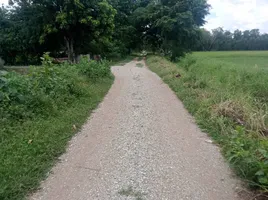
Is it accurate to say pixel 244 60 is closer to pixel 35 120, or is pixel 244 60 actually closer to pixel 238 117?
pixel 238 117

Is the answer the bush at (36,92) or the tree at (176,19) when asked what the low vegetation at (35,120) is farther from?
the tree at (176,19)

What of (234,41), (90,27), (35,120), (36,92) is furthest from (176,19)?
(234,41)

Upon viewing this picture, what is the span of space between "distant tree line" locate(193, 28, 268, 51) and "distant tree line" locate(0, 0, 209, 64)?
35.6 m

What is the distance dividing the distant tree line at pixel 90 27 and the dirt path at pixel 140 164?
1170cm

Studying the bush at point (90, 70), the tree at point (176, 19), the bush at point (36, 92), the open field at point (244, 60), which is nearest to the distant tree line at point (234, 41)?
the open field at point (244, 60)

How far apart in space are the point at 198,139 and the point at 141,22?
99.4ft

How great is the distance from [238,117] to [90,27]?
1328 centimetres

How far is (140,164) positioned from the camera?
11.0 ft

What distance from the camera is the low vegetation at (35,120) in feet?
9.68

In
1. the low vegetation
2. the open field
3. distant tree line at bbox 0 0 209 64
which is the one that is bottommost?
the open field

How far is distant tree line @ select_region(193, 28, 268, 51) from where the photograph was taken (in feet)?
219

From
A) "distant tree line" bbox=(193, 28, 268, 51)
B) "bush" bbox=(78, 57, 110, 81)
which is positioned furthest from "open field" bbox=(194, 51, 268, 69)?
"distant tree line" bbox=(193, 28, 268, 51)

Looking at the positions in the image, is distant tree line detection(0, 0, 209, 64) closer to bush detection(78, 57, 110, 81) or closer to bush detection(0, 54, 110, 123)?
bush detection(78, 57, 110, 81)

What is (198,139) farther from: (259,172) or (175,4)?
(175,4)
